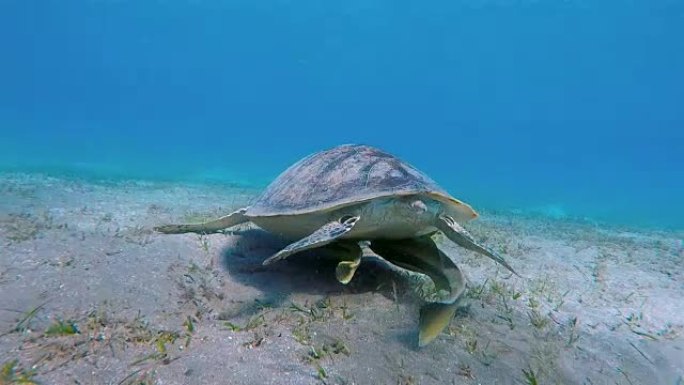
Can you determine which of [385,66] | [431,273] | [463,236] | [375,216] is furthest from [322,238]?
[385,66]

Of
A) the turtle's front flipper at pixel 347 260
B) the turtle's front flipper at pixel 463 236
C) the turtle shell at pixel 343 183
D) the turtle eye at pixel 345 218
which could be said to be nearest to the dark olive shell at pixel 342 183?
the turtle shell at pixel 343 183

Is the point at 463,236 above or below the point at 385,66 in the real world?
below

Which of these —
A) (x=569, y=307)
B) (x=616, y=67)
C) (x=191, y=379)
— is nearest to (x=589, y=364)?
(x=569, y=307)

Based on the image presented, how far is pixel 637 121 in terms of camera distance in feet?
370

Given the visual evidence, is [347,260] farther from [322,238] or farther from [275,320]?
[275,320]

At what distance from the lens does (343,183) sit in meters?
3.12

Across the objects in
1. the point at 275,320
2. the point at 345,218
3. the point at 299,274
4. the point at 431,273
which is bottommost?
the point at 275,320

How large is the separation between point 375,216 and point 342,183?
0.42m

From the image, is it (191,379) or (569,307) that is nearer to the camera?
(191,379)

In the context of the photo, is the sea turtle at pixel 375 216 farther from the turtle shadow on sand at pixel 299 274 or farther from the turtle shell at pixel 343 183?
the turtle shadow on sand at pixel 299 274

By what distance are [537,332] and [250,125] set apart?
440ft

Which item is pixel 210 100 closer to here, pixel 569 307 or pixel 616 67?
pixel 616 67

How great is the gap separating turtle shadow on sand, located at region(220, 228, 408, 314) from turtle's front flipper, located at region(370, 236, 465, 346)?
265 mm

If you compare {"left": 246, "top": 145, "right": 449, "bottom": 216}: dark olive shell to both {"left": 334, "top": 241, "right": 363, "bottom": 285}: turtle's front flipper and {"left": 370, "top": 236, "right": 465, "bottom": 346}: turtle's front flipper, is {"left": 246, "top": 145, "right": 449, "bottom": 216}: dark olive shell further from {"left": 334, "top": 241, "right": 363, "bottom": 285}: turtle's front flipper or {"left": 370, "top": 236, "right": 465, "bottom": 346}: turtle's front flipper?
{"left": 370, "top": 236, "right": 465, "bottom": 346}: turtle's front flipper
